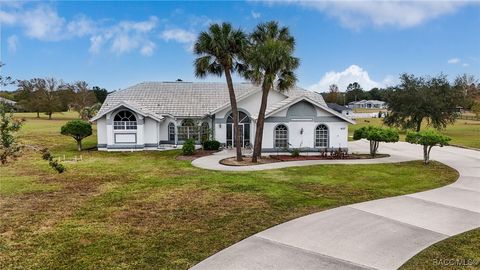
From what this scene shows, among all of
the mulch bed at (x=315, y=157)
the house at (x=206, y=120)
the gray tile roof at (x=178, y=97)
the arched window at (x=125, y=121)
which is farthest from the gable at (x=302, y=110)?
the arched window at (x=125, y=121)

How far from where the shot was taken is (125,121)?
28.2 metres

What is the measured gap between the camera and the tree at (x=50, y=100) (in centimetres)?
6806

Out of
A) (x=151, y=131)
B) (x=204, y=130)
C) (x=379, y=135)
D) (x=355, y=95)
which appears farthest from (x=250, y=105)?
(x=355, y=95)

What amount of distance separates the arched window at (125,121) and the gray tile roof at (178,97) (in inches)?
36.7

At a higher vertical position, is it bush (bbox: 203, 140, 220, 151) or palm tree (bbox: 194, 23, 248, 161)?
palm tree (bbox: 194, 23, 248, 161)

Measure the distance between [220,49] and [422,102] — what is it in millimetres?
27224

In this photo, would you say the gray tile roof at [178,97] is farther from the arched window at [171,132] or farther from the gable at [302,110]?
the gable at [302,110]

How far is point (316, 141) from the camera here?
2686 cm

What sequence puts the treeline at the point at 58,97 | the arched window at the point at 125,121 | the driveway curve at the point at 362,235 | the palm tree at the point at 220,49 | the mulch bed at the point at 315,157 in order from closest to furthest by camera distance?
the driveway curve at the point at 362,235, the palm tree at the point at 220,49, the mulch bed at the point at 315,157, the arched window at the point at 125,121, the treeline at the point at 58,97

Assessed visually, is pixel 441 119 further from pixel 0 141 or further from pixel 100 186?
pixel 0 141

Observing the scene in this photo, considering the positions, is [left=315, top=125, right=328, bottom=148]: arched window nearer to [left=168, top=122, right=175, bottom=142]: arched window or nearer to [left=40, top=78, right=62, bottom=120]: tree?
[left=168, top=122, right=175, bottom=142]: arched window

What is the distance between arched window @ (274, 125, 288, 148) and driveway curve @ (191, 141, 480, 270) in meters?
13.1

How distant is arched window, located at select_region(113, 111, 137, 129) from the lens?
28.1m

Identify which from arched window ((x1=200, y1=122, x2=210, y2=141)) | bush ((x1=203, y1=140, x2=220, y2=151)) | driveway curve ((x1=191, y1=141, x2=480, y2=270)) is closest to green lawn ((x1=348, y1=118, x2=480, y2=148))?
arched window ((x1=200, y1=122, x2=210, y2=141))
